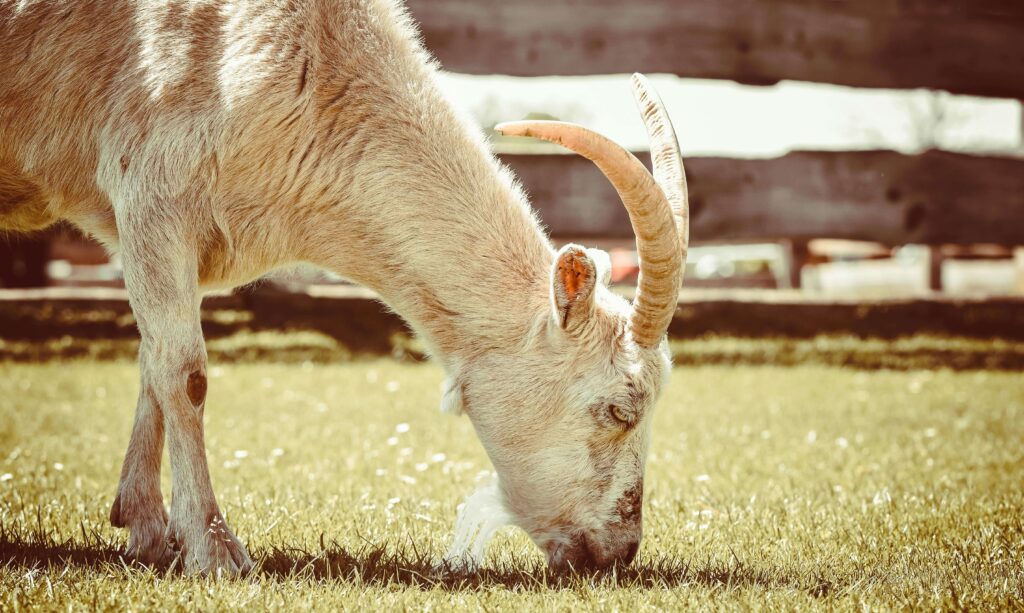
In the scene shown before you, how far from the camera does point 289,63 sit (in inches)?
148

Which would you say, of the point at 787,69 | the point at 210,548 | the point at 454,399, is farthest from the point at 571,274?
the point at 787,69

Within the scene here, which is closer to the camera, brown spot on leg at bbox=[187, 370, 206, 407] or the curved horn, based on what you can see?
the curved horn

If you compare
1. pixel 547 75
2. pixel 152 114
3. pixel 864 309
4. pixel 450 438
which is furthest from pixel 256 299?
pixel 152 114

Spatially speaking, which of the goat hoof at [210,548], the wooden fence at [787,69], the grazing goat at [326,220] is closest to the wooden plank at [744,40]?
the wooden fence at [787,69]

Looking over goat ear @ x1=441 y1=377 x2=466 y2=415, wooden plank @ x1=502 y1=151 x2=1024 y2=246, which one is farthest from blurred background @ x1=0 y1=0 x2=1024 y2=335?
goat ear @ x1=441 y1=377 x2=466 y2=415

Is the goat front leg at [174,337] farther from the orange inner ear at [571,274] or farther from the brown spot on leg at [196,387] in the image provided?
the orange inner ear at [571,274]

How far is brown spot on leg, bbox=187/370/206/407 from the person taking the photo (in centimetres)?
362

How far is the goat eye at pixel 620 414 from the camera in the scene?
3580 mm

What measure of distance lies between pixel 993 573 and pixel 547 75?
21.1ft

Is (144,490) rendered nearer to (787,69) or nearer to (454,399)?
(454,399)

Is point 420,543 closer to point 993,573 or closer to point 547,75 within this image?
point 993,573

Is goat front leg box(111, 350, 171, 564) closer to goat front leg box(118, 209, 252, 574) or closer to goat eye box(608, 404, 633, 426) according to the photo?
goat front leg box(118, 209, 252, 574)

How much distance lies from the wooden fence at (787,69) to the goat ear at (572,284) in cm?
530

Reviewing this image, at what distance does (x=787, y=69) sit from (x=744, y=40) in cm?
49
